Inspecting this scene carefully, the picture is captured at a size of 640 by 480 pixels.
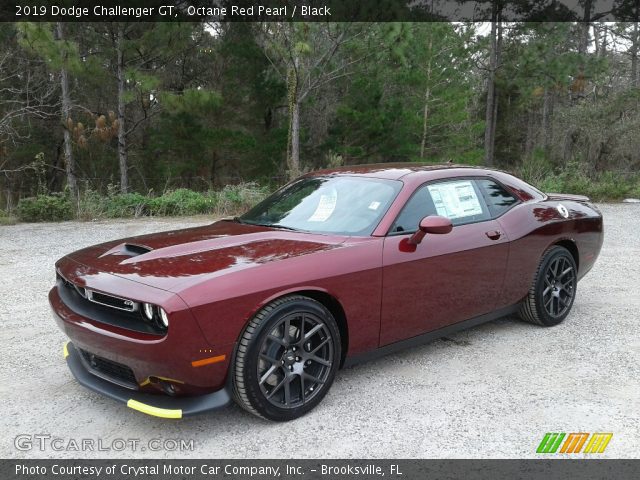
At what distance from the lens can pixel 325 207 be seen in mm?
4164

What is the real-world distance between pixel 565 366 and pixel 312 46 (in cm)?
1362

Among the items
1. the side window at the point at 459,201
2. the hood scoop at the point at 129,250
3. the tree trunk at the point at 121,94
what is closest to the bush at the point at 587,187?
the side window at the point at 459,201

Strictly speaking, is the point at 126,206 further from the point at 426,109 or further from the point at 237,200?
the point at 426,109

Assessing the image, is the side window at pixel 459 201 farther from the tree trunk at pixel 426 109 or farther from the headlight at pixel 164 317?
the tree trunk at pixel 426 109

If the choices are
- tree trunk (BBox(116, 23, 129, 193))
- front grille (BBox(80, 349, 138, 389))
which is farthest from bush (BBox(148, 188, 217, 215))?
front grille (BBox(80, 349, 138, 389))

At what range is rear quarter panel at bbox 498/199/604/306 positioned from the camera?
15.1 ft

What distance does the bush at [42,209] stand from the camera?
1171cm

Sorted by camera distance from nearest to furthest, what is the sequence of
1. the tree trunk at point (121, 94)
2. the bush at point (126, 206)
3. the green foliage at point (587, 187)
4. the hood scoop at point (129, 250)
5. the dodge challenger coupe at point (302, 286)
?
the dodge challenger coupe at point (302, 286)
the hood scoop at point (129, 250)
the bush at point (126, 206)
the green foliage at point (587, 187)
the tree trunk at point (121, 94)

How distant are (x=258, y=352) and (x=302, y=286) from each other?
1.47 ft

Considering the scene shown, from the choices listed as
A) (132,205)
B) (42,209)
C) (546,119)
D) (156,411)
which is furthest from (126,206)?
(546,119)

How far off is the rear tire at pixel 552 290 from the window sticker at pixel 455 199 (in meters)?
0.92

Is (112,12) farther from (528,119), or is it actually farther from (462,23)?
(528,119)

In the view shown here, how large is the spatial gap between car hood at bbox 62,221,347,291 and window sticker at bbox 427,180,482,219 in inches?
37.3

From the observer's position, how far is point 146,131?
907 inches
